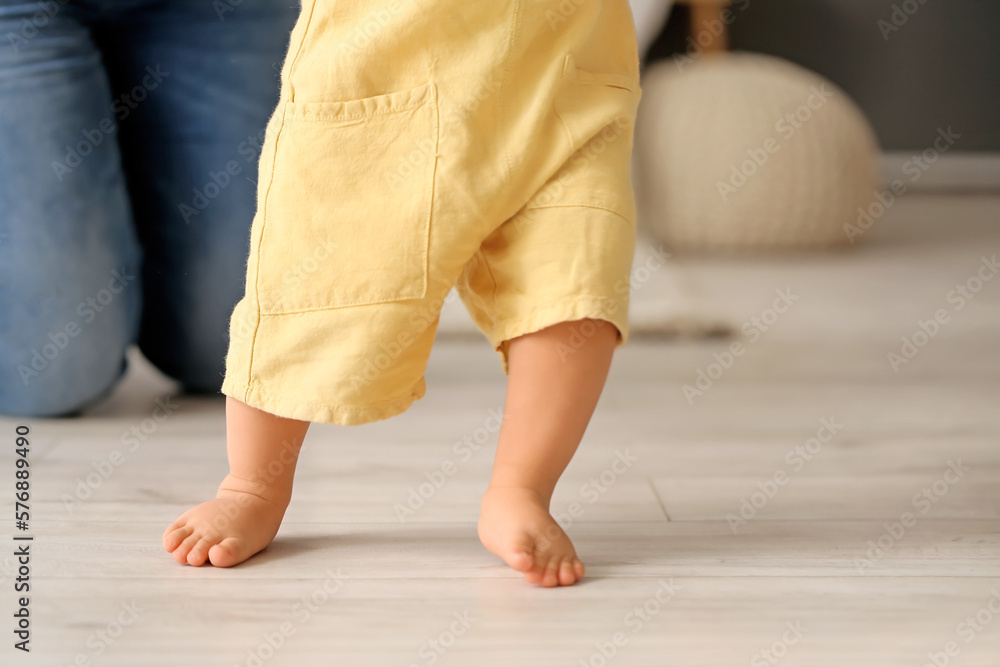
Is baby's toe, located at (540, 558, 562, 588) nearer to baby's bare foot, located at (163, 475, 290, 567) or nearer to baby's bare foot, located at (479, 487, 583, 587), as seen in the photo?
baby's bare foot, located at (479, 487, 583, 587)

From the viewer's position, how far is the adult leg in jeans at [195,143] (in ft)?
3.98

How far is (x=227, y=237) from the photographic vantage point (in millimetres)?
1248

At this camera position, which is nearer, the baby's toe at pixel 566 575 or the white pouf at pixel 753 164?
the baby's toe at pixel 566 575

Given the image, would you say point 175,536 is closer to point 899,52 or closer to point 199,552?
point 199,552

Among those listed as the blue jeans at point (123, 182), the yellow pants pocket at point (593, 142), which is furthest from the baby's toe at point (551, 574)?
the blue jeans at point (123, 182)

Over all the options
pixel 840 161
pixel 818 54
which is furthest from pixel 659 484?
pixel 818 54

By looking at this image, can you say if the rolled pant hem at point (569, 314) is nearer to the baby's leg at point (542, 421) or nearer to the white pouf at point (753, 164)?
the baby's leg at point (542, 421)

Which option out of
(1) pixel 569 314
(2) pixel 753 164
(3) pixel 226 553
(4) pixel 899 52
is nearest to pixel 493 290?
(1) pixel 569 314

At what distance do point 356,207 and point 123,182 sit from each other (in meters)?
0.55

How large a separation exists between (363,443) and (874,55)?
2797 mm

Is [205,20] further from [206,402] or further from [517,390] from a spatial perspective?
[517,390]

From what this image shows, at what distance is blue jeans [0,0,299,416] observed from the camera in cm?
113

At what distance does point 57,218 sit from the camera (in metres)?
1.14

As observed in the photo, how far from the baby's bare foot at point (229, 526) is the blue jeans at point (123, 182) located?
45cm
